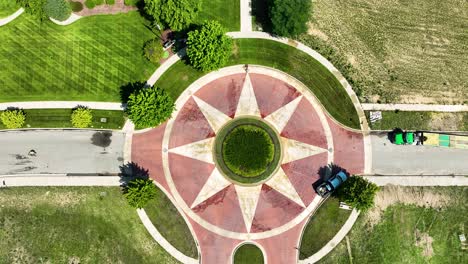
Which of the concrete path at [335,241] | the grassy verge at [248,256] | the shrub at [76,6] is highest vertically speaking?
the shrub at [76,6]

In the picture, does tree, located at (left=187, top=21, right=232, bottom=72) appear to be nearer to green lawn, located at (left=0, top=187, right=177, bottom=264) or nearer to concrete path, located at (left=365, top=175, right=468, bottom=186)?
green lawn, located at (left=0, top=187, right=177, bottom=264)

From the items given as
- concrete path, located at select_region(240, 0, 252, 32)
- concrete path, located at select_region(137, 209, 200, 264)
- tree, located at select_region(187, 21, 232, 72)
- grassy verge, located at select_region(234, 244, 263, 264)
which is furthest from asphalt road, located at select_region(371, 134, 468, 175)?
concrete path, located at select_region(137, 209, 200, 264)

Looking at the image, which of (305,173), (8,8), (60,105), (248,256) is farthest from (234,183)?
(8,8)

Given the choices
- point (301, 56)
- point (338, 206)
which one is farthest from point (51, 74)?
point (338, 206)

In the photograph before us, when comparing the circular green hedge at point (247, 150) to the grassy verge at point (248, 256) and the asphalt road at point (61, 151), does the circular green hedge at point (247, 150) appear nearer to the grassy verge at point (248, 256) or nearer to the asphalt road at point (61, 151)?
the grassy verge at point (248, 256)

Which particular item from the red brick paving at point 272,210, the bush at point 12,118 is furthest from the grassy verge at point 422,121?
the bush at point 12,118
